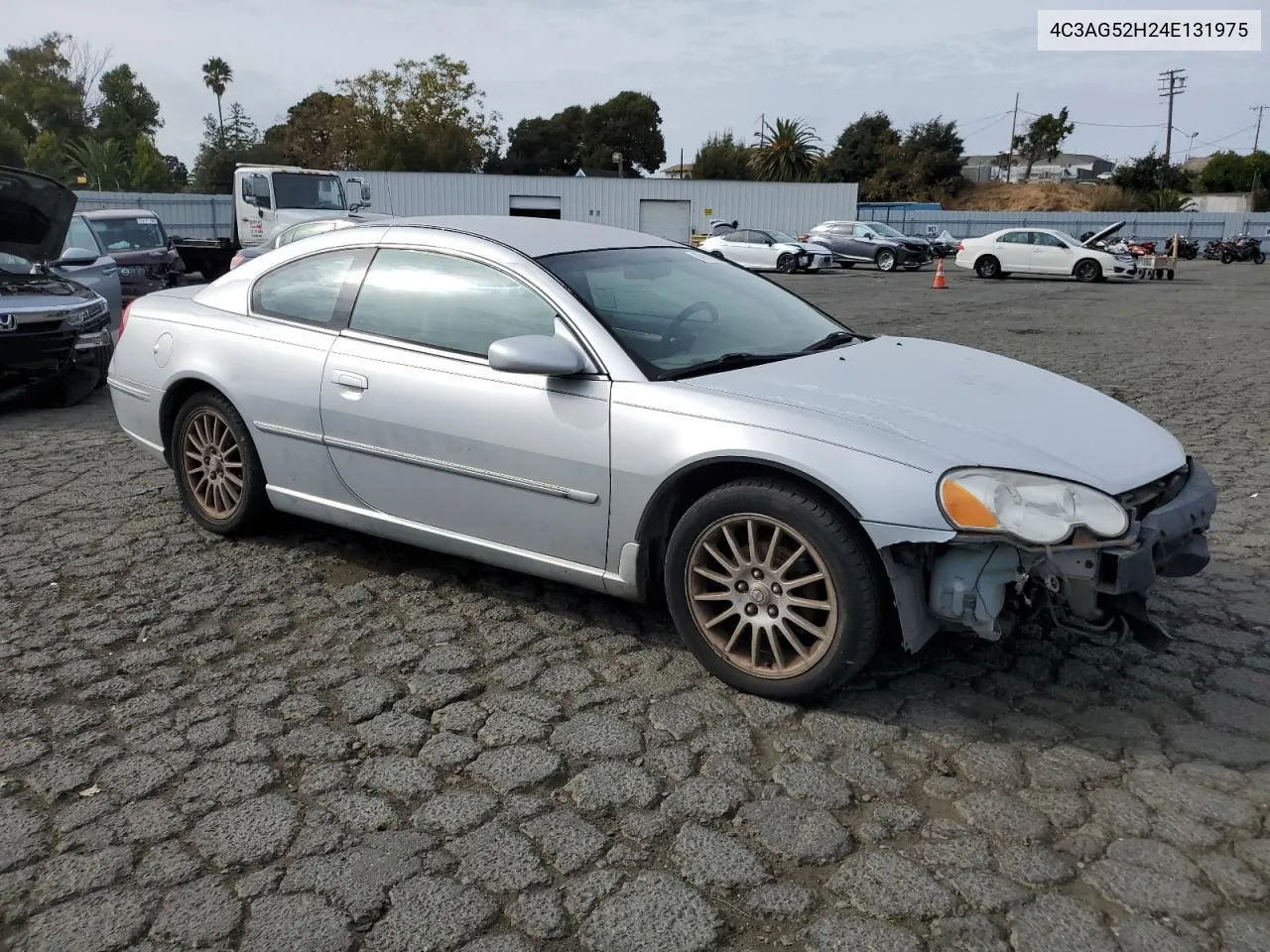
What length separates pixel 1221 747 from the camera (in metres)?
3.24

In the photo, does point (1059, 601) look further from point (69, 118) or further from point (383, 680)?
point (69, 118)

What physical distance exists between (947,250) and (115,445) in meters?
39.2

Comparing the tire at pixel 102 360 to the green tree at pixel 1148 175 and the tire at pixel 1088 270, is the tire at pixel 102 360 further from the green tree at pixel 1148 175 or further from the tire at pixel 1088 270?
the green tree at pixel 1148 175

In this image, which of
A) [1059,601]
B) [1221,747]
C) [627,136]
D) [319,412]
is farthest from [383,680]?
[627,136]

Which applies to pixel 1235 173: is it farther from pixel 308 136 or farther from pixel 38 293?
pixel 38 293

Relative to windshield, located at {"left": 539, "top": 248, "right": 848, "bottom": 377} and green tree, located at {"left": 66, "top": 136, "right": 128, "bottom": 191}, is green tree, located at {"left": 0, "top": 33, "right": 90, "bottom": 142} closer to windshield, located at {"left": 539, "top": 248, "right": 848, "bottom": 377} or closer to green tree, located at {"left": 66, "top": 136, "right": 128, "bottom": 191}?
green tree, located at {"left": 66, "top": 136, "right": 128, "bottom": 191}

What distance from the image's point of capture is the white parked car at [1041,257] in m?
28.2

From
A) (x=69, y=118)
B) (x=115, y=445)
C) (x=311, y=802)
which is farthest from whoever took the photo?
(x=69, y=118)

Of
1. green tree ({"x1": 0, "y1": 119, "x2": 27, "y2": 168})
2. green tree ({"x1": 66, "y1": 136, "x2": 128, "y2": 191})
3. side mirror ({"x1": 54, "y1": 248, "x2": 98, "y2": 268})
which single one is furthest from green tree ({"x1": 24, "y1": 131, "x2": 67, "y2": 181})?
side mirror ({"x1": 54, "y1": 248, "x2": 98, "y2": 268})

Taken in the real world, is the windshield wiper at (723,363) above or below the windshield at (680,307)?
below

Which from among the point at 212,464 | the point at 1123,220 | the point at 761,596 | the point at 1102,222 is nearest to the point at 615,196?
the point at 1102,222

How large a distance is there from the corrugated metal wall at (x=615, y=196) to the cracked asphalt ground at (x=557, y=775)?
39.1m

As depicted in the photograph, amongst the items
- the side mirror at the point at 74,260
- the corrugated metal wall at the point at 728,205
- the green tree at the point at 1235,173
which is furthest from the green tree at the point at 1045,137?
the side mirror at the point at 74,260

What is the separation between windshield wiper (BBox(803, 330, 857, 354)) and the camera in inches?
168
